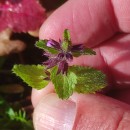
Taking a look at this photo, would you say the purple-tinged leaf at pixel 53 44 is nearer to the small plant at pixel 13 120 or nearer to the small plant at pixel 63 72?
the small plant at pixel 63 72

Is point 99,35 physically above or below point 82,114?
above

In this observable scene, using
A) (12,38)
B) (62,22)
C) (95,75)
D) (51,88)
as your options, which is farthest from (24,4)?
(95,75)

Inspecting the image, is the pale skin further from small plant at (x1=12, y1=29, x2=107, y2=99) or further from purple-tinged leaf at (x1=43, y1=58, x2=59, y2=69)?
purple-tinged leaf at (x1=43, y1=58, x2=59, y2=69)

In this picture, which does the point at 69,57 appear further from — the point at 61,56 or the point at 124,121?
the point at 124,121

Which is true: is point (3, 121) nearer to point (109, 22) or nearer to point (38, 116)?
point (38, 116)

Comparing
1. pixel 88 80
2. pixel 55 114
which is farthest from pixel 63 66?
pixel 55 114

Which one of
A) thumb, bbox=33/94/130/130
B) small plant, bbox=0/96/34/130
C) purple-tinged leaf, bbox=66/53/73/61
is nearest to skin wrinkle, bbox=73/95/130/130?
thumb, bbox=33/94/130/130
